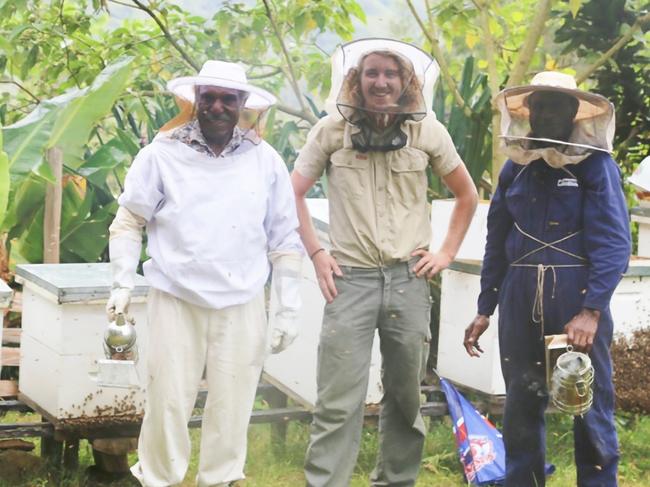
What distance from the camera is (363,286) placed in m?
3.64

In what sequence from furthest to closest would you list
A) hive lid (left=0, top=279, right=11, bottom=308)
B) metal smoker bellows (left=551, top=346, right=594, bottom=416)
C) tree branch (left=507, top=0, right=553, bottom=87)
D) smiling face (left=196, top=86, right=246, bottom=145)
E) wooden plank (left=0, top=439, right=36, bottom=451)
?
tree branch (left=507, top=0, right=553, bottom=87), wooden plank (left=0, top=439, right=36, bottom=451), hive lid (left=0, top=279, right=11, bottom=308), smiling face (left=196, top=86, right=246, bottom=145), metal smoker bellows (left=551, top=346, right=594, bottom=416)

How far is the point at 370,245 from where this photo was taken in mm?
3639

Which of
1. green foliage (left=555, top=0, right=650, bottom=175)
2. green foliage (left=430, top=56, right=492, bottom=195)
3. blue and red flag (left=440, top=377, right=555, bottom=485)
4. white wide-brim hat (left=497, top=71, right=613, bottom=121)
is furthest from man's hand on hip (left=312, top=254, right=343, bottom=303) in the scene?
green foliage (left=555, top=0, right=650, bottom=175)

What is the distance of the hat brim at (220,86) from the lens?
3.35 meters

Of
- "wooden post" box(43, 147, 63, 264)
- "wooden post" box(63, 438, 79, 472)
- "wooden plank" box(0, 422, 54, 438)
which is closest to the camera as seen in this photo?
"wooden plank" box(0, 422, 54, 438)

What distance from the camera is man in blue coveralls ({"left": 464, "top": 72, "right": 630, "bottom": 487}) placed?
11.1 feet

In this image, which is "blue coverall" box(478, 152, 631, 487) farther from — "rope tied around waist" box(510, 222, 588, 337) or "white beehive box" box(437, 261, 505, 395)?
"white beehive box" box(437, 261, 505, 395)

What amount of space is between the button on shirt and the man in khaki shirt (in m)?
0.36

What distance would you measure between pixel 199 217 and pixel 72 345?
0.92 metres

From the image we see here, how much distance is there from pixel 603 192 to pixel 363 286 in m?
0.85

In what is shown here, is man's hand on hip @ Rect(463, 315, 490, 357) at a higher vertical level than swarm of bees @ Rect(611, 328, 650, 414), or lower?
higher

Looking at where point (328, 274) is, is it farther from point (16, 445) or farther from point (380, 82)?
point (16, 445)

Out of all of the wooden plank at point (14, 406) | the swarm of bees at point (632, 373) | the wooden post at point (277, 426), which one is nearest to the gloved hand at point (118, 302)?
the wooden plank at point (14, 406)

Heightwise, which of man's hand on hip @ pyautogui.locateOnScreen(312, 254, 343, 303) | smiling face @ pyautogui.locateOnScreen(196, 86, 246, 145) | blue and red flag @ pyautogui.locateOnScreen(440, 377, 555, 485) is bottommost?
blue and red flag @ pyautogui.locateOnScreen(440, 377, 555, 485)
